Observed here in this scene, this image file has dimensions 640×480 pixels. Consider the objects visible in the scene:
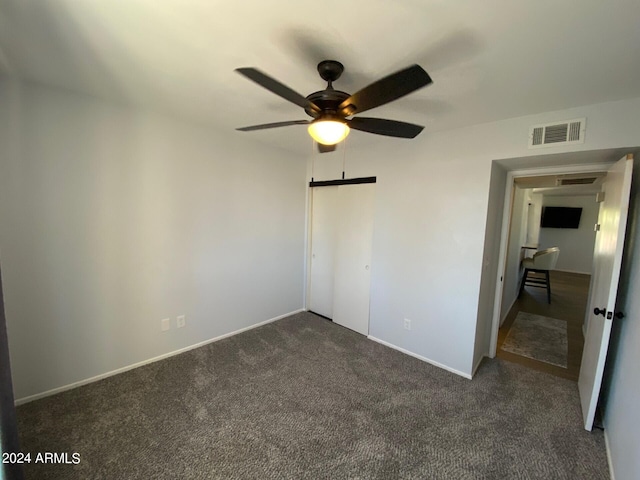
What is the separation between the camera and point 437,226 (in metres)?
2.66

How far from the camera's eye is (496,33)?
1.26 meters

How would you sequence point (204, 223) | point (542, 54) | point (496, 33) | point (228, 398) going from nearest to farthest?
point (496, 33), point (542, 54), point (228, 398), point (204, 223)

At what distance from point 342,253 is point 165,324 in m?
2.20

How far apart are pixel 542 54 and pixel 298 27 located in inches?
51.3

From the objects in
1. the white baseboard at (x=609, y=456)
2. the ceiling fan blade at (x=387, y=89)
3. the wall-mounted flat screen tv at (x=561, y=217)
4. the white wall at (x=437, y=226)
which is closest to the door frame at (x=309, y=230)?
the white wall at (x=437, y=226)

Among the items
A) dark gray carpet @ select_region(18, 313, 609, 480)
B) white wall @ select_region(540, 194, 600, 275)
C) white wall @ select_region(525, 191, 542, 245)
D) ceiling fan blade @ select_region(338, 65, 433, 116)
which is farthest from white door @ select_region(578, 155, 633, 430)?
white wall @ select_region(540, 194, 600, 275)

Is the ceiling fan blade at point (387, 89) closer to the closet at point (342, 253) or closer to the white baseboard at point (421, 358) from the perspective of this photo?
the closet at point (342, 253)

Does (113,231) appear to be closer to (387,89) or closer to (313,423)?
(313,423)

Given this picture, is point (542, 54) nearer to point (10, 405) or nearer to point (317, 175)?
point (317, 175)

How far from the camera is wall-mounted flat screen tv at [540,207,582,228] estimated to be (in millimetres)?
7180

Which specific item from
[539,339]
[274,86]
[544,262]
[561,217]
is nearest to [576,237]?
[561,217]

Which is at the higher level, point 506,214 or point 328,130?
point 328,130

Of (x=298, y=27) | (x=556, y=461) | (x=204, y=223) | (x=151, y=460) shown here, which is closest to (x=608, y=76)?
(x=298, y=27)

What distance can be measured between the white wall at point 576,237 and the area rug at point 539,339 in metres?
4.88
